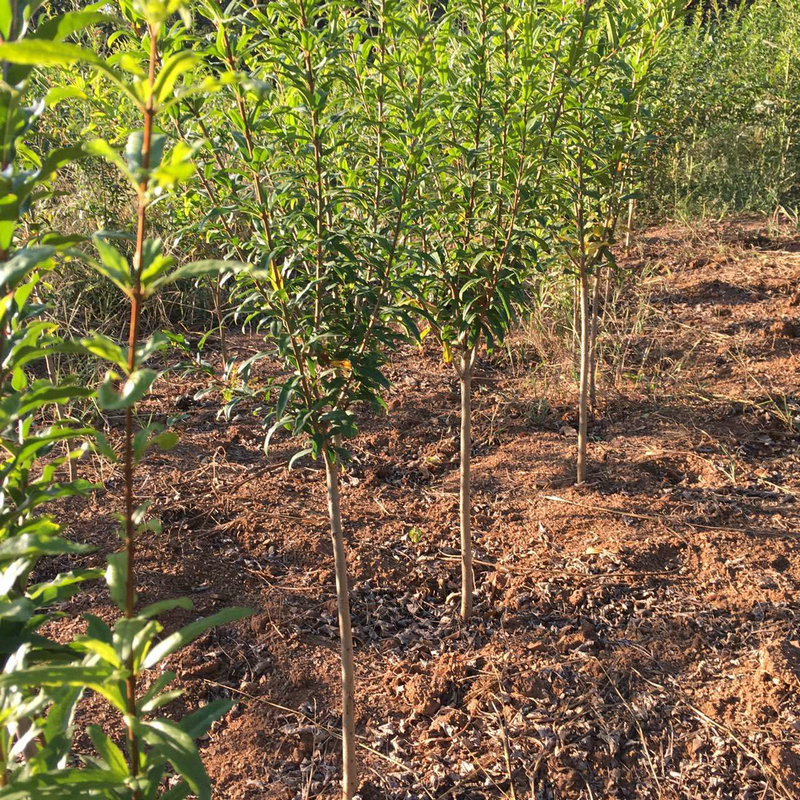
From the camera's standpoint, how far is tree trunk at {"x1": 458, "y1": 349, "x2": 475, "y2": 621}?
3.06 m

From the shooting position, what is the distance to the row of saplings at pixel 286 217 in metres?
1.08

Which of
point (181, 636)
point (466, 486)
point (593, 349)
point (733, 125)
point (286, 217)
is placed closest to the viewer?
point (181, 636)

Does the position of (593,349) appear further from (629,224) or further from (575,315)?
(629,224)

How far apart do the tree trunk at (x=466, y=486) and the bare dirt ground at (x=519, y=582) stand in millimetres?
159

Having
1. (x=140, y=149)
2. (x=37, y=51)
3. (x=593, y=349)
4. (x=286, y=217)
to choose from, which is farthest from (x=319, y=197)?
(x=593, y=349)

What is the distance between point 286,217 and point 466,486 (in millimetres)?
1482

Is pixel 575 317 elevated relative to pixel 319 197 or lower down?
lower down

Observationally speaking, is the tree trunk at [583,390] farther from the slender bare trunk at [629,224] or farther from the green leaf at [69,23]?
the green leaf at [69,23]

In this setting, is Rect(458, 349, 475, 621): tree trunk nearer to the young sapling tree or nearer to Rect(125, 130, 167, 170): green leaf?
the young sapling tree

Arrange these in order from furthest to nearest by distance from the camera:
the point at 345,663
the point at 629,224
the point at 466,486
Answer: the point at 629,224 → the point at 466,486 → the point at 345,663

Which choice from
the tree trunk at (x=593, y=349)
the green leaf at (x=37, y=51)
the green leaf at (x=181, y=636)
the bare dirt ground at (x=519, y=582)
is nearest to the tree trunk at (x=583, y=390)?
the bare dirt ground at (x=519, y=582)

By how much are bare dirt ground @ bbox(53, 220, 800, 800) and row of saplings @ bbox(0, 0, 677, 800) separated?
0.32m

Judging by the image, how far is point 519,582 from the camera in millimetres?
3412

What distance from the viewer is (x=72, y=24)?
104 centimetres
